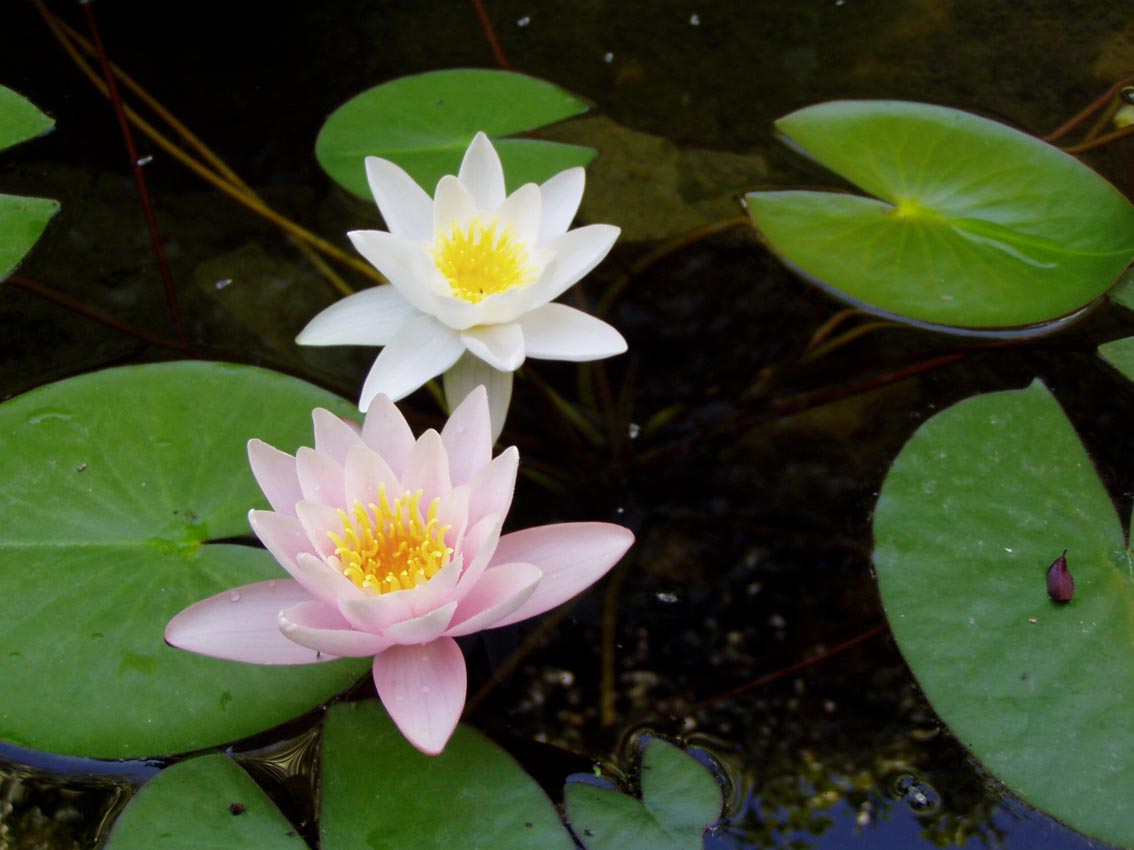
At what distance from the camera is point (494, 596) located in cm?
154

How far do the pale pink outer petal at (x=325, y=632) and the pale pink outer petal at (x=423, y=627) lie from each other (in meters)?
0.03

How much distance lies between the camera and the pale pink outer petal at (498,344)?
1.88m

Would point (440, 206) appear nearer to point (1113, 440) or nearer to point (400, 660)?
point (400, 660)

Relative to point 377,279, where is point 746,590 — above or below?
below

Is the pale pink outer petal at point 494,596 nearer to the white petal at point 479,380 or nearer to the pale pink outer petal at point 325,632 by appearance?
the pale pink outer petal at point 325,632

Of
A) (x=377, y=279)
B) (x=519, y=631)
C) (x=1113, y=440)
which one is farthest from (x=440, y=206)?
(x=1113, y=440)

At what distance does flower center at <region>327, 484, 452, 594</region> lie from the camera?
4.98ft

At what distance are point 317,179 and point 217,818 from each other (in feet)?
6.40

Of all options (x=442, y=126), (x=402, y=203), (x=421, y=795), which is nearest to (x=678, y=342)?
(x=402, y=203)

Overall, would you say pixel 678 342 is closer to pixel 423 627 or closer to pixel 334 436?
pixel 334 436

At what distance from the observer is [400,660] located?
1.54 m

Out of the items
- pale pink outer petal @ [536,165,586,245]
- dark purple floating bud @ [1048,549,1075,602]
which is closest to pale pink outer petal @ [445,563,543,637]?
pale pink outer petal @ [536,165,586,245]

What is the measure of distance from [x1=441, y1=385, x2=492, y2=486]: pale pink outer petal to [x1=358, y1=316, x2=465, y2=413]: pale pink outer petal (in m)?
0.29

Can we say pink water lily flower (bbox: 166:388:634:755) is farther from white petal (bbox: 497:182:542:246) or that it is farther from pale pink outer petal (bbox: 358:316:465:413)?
white petal (bbox: 497:182:542:246)
